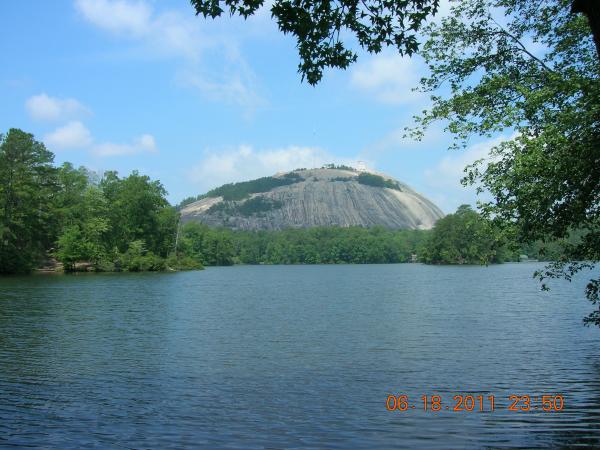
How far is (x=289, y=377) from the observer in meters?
19.9

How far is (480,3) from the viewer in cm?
1758

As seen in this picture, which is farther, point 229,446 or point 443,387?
point 443,387

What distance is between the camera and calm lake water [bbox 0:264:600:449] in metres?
13.5

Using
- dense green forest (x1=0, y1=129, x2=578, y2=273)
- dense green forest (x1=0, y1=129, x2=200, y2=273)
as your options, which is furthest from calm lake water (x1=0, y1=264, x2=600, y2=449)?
dense green forest (x1=0, y1=129, x2=200, y2=273)

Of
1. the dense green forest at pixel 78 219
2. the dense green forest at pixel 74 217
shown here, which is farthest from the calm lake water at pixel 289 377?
the dense green forest at pixel 74 217

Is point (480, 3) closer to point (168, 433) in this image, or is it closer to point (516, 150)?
point (516, 150)

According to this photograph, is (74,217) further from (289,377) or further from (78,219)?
(289,377)

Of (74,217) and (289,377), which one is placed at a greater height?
(74,217)

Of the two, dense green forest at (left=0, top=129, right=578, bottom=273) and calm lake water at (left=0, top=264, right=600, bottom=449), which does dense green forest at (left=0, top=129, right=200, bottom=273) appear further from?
calm lake water at (left=0, top=264, right=600, bottom=449)

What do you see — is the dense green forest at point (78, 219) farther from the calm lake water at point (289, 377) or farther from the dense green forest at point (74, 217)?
the calm lake water at point (289, 377)

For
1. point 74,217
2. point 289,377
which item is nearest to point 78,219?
point 74,217

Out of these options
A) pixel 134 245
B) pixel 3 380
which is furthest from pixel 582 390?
pixel 134 245

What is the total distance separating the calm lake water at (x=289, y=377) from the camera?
13.5 metres

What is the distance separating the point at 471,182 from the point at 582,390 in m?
7.49
